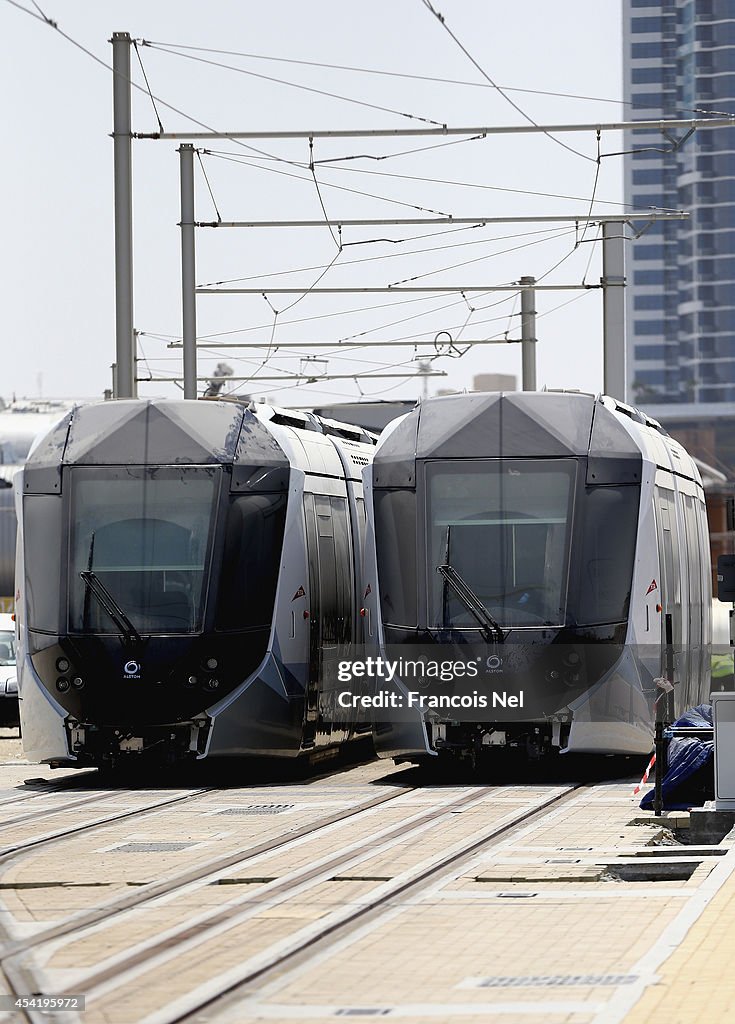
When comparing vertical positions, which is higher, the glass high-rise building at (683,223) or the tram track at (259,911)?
the glass high-rise building at (683,223)

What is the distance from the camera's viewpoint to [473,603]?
17.4 meters

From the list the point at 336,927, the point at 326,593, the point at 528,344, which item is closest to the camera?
the point at 336,927

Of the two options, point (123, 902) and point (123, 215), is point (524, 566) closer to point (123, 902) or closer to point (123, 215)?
point (123, 902)

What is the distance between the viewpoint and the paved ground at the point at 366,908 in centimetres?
764

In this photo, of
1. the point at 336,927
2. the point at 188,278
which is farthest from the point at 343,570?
the point at 336,927

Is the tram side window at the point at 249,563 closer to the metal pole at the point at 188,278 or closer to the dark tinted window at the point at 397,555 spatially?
the dark tinted window at the point at 397,555

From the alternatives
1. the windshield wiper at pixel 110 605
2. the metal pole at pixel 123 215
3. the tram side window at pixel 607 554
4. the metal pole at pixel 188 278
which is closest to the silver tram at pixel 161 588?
the windshield wiper at pixel 110 605

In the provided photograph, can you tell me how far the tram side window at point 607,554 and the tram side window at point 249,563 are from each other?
2846mm

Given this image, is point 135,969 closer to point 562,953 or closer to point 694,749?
point 562,953

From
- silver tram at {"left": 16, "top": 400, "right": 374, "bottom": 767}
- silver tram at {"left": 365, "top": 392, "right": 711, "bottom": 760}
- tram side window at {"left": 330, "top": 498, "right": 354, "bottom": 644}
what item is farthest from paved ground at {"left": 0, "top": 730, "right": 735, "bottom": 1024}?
tram side window at {"left": 330, "top": 498, "right": 354, "bottom": 644}

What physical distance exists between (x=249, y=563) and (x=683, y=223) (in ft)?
534

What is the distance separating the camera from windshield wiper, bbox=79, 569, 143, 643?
1744cm

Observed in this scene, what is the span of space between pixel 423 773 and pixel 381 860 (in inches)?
272

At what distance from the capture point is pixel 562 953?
867 centimetres
